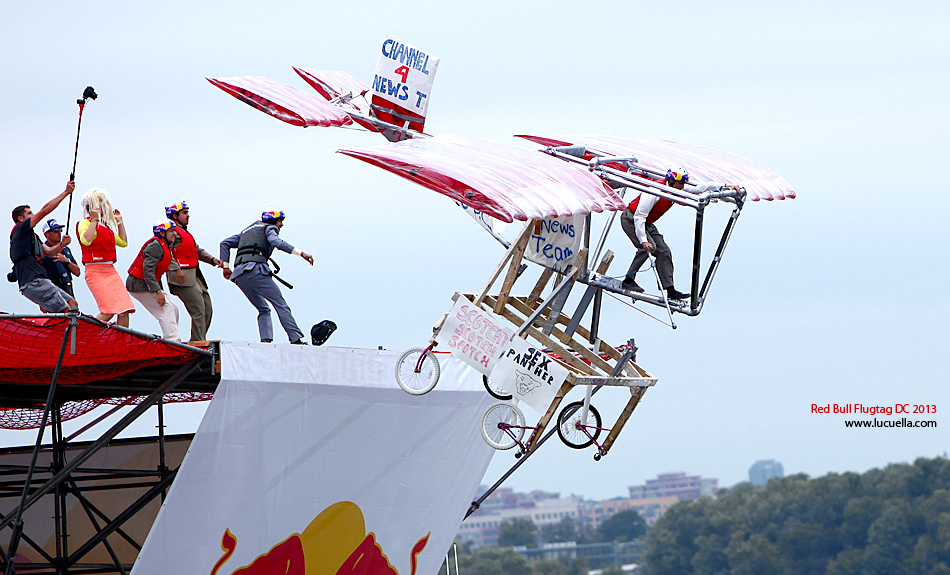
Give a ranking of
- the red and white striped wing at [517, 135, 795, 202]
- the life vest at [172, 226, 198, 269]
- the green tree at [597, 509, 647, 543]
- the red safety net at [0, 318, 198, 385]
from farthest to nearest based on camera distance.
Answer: the green tree at [597, 509, 647, 543]
the life vest at [172, 226, 198, 269]
the red and white striped wing at [517, 135, 795, 202]
the red safety net at [0, 318, 198, 385]

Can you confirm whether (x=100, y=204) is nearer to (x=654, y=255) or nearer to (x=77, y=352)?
(x=77, y=352)

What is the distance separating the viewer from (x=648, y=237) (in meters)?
15.7

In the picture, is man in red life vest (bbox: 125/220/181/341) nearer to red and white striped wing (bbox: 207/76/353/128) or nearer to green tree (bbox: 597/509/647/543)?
red and white striped wing (bbox: 207/76/353/128)

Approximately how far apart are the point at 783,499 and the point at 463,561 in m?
25.3

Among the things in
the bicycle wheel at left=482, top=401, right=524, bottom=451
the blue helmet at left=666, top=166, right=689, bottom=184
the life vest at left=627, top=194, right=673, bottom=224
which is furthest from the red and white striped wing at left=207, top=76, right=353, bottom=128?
the bicycle wheel at left=482, top=401, right=524, bottom=451

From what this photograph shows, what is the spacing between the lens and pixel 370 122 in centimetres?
1712

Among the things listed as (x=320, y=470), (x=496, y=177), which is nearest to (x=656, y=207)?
(x=496, y=177)

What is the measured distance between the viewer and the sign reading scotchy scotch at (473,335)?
1501 cm

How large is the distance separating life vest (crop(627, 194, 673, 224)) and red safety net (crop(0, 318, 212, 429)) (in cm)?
595

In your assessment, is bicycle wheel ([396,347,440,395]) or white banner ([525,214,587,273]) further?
white banner ([525,214,587,273])

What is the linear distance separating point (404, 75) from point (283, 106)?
1.90m

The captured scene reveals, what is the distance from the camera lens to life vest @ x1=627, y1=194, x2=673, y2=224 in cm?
1560

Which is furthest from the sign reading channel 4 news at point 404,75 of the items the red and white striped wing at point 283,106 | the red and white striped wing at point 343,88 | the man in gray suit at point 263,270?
the man in gray suit at point 263,270

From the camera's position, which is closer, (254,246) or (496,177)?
(496,177)
